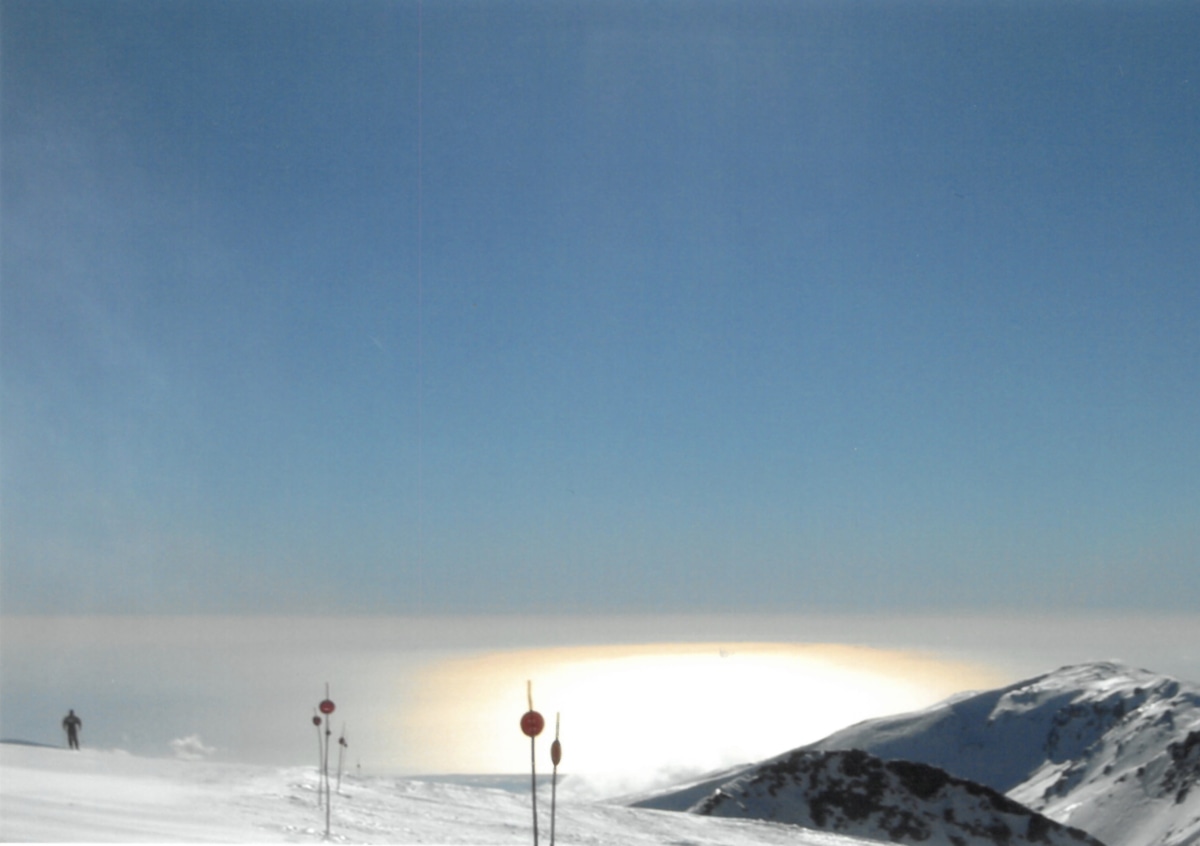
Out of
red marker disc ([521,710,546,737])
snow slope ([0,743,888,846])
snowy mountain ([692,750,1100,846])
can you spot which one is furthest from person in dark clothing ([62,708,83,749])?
snowy mountain ([692,750,1100,846])

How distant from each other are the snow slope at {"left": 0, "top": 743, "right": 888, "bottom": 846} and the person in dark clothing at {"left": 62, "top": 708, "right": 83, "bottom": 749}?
5.47ft

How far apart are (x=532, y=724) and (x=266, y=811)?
7167 mm

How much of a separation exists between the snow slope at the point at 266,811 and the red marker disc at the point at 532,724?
432 centimetres

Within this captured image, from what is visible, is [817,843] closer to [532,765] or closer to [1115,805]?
[532,765]

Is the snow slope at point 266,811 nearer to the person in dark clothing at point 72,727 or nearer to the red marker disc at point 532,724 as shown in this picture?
the person in dark clothing at point 72,727

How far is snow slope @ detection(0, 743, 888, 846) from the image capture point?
41.5ft

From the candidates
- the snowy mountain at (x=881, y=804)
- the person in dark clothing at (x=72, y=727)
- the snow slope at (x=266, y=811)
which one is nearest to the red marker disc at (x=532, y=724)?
the snow slope at (x=266, y=811)

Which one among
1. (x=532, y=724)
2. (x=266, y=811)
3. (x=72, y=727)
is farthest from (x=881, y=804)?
(x=532, y=724)

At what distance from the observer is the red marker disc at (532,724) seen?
10625 millimetres

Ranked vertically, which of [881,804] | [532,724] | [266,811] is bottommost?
[881,804]

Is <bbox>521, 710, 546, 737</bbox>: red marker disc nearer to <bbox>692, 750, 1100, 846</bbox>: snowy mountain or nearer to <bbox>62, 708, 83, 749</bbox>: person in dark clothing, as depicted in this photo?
<bbox>62, 708, 83, 749</bbox>: person in dark clothing

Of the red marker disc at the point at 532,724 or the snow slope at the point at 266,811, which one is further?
the snow slope at the point at 266,811

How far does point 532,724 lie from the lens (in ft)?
35.0

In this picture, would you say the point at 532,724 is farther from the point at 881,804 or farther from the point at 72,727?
the point at 881,804
